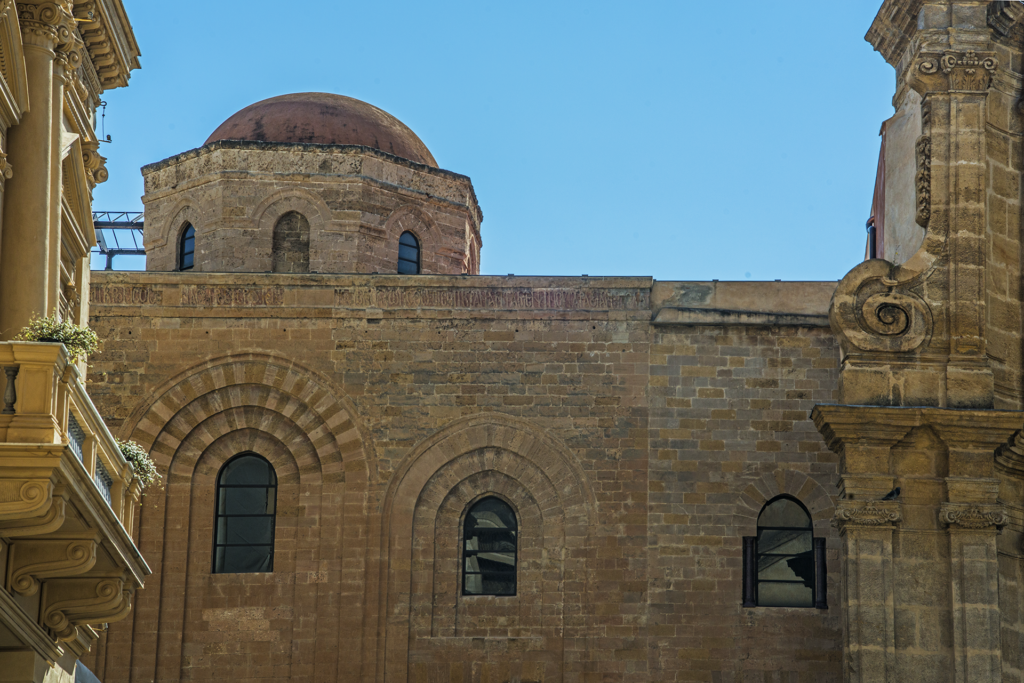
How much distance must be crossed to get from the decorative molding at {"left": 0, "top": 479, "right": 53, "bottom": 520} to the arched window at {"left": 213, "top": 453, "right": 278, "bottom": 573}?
1186 centimetres

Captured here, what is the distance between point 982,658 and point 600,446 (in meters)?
6.76

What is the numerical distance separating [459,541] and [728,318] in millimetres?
4515

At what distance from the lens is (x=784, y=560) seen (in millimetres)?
21078

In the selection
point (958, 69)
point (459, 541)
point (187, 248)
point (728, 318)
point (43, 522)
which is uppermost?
point (958, 69)

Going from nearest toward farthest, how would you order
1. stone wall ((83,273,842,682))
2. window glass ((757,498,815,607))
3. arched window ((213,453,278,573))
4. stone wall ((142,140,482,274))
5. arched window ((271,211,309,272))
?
stone wall ((83,273,842,682)), window glass ((757,498,815,607)), arched window ((213,453,278,573)), stone wall ((142,140,482,274)), arched window ((271,211,309,272))

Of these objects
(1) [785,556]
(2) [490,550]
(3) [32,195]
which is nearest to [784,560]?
(1) [785,556]

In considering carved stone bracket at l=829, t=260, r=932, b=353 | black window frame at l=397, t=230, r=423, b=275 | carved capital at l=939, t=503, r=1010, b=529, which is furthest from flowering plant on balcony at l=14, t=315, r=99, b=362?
black window frame at l=397, t=230, r=423, b=275

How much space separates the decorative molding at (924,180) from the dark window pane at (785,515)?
513cm

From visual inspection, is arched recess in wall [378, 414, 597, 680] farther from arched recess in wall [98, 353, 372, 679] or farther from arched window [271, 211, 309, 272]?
arched window [271, 211, 309, 272]

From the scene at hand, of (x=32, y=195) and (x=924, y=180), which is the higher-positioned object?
(x=924, y=180)

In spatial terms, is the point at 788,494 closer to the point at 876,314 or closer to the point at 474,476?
the point at 474,476

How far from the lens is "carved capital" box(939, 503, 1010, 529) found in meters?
15.9

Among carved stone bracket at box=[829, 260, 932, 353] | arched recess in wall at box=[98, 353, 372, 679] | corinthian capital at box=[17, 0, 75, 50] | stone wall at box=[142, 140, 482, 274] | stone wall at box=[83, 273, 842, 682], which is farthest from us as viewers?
stone wall at box=[142, 140, 482, 274]

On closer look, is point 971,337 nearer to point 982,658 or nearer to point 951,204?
point 951,204
